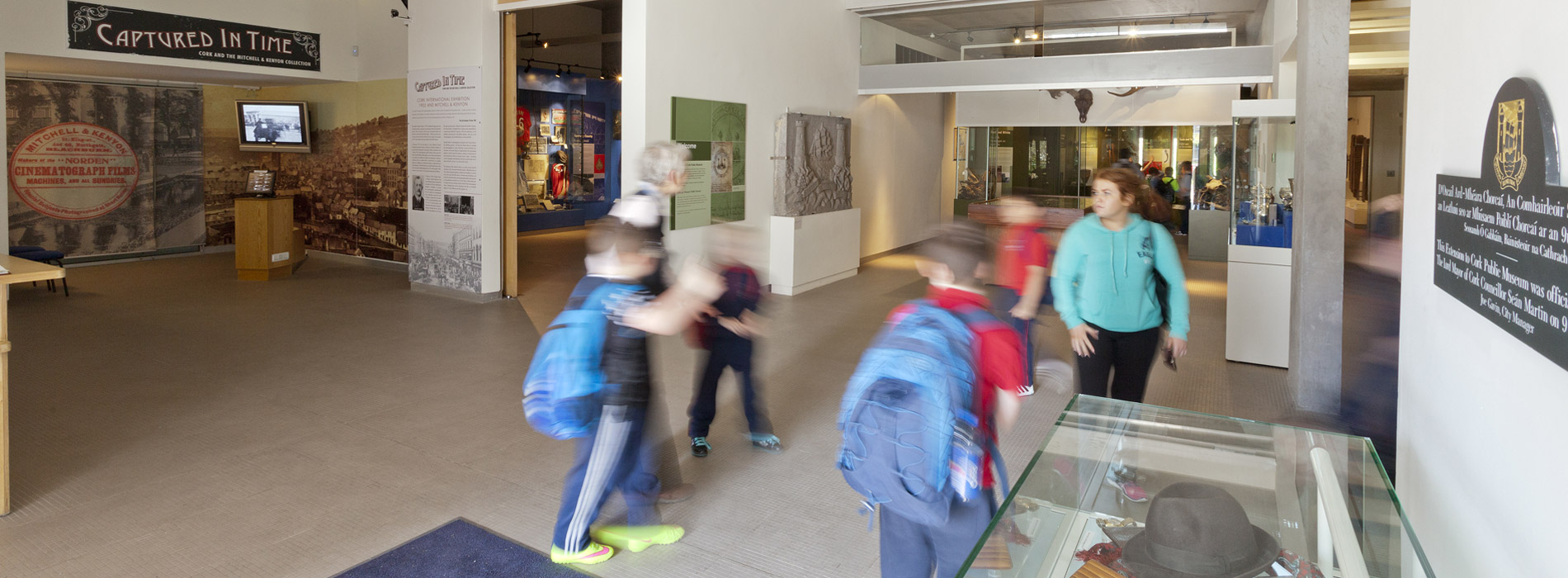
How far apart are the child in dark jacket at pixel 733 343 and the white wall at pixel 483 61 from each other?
5416mm

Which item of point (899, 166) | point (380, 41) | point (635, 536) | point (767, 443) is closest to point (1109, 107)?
point (899, 166)

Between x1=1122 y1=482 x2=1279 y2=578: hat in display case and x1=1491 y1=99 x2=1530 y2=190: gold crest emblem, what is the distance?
0.89 meters

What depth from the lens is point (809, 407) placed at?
5484 millimetres

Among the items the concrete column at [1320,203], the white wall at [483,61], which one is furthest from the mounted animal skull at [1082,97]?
the concrete column at [1320,203]

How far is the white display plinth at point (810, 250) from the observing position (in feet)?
32.3

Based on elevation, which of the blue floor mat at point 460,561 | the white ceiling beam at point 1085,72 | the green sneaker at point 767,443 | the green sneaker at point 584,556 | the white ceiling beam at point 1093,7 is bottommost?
the blue floor mat at point 460,561

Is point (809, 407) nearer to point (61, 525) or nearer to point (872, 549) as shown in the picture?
point (872, 549)

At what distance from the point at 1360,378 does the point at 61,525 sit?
289 inches

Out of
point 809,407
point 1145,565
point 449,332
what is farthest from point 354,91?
point 1145,565

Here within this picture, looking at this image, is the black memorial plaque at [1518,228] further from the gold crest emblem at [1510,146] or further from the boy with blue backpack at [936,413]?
the boy with blue backpack at [936,413]

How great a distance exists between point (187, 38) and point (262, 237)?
2.44 m

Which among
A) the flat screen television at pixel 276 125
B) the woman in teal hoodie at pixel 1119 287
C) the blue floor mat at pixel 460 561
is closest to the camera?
the blue floor mat at pixel 460 561

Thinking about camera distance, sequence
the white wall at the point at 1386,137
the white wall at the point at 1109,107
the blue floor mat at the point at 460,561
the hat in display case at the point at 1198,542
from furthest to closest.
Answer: the white wall at the point at 1386,137 < the white wall at the point at 1109,107 < the blue floor mat at the point at 460,561 < the hat in display case at the point at 1198,542

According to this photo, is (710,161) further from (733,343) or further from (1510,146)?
(1510,146)
